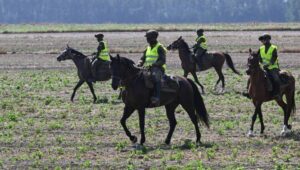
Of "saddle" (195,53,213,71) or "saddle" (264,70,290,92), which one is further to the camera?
"saddle" (195,53,213,71)

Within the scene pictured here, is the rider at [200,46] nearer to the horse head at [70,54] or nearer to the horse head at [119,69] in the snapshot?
the horse head at [70,54]

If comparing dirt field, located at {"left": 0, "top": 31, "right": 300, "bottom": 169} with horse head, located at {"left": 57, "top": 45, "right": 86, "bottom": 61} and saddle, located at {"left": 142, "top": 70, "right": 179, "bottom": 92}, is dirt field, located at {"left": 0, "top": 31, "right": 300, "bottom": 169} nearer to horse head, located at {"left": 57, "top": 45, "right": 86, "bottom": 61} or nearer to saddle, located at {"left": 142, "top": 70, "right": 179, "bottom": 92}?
saddle, located at {"left": 142, "top": 70, "right": 179, "bottom": 92}

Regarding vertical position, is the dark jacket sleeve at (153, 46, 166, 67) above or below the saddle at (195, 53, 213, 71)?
below

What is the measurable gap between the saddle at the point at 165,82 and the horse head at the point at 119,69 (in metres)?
0.47

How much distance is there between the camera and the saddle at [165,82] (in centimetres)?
1789

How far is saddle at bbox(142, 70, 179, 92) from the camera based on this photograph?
1789 cm

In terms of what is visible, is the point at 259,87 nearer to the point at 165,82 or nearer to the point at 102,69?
the point at 165,82

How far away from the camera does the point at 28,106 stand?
988 inches

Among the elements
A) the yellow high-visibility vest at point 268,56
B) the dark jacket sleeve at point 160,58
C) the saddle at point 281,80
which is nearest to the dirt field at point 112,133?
the saddle at point 281,80

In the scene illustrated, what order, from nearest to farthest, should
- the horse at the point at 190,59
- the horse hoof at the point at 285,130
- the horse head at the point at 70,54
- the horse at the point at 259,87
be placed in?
the horse at the point at 259,87
the horse hoof at the point at 285,130
the horse head at the point at 70,54
the horse at the point at 190,59

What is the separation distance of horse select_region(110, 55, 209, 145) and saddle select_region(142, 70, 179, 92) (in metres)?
0.05

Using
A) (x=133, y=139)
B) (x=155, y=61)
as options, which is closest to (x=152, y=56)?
(x=155, y=61)

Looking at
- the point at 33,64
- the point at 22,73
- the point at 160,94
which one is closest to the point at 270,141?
the point at 160,94

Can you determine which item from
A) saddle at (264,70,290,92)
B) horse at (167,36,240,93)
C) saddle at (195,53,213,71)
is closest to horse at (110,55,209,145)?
saddle at (264,70,290,92)
